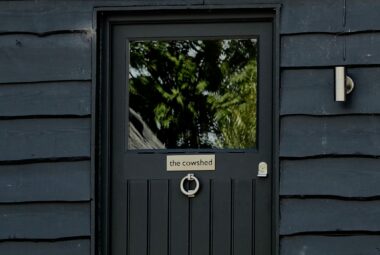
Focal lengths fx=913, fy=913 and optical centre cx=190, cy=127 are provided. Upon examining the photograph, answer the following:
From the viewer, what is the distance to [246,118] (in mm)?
4844

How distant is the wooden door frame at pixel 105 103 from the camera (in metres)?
4.70

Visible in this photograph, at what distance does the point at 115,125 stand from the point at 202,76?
0.54 meters

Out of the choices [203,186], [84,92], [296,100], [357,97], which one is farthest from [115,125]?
[357,97]

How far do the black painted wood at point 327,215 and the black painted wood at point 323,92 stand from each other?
1.51 ft

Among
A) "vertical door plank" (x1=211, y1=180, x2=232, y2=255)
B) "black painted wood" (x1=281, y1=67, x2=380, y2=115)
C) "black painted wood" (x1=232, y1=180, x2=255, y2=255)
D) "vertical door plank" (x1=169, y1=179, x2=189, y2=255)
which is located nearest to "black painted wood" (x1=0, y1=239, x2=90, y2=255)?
"vertical door plank" (x1=169, y1=179, x2=189, y2=255)

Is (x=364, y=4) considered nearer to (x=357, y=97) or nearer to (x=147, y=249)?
(x=357, y=97)

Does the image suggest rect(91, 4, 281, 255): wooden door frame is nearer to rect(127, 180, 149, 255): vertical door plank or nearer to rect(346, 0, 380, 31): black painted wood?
rect(127, 180, 149, 255): vertical door plank

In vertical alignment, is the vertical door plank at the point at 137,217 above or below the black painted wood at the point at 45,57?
below

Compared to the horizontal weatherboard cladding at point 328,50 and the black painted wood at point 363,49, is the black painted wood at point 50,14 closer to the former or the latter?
the horizontal weatherboard cladding at point 328,50

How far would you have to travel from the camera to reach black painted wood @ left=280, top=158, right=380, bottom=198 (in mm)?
4586

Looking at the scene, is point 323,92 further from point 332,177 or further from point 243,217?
point 243,217

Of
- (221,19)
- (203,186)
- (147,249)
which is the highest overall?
(221,19)

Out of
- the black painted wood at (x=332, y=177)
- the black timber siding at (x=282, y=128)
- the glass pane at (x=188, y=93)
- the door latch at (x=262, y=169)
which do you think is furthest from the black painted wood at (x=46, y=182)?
the black painted wood at (x=332, y=177)

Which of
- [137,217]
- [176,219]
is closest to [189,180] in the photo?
[176,219]
